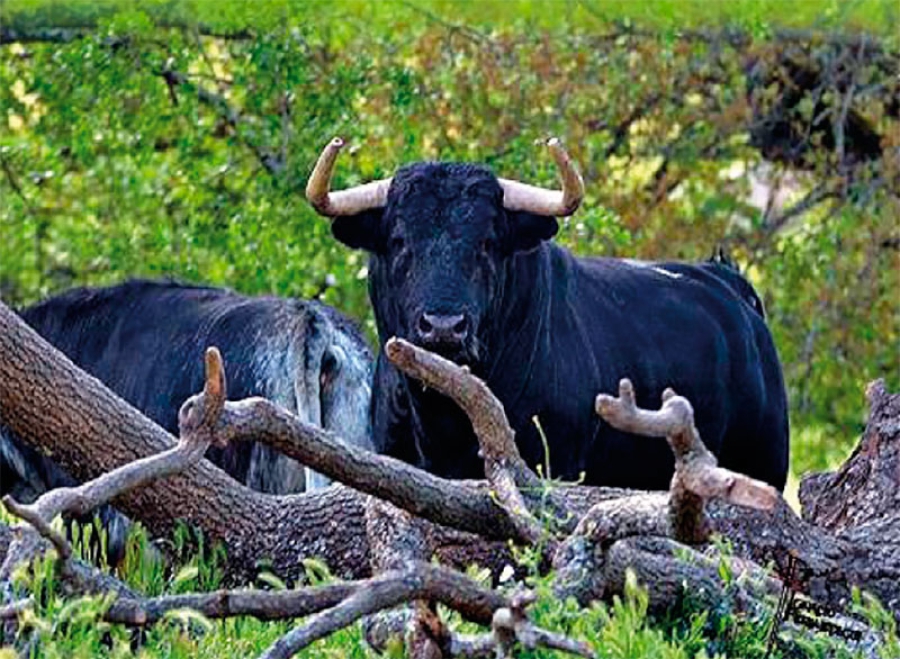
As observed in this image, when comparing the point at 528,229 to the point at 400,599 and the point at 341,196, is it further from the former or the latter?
the point at 400,599

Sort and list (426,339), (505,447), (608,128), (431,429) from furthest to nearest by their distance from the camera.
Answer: (608,128) < (431,429) < (426,339) < (505,447)

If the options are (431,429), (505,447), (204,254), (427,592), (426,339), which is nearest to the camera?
(427,592)

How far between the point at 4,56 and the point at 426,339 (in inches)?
272

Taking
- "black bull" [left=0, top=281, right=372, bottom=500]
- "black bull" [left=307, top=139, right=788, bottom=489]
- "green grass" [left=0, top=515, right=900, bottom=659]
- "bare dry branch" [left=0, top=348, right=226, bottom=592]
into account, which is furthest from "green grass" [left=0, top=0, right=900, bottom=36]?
"bare dry branch" [left=0, top=348, right=226, bottom=592]

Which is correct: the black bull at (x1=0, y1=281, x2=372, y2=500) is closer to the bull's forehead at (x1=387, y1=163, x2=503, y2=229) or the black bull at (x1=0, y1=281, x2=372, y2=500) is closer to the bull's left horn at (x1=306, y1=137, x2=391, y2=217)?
the bull's left horn at (x1=306, y1=137, x2=391, y2=217)

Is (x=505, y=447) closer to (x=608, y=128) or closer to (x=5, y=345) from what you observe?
(x=5, y=345)

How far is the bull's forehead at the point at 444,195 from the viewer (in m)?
8.82

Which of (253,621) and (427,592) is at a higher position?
(427,592)

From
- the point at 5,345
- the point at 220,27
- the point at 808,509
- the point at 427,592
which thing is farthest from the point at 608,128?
the point at 427,592

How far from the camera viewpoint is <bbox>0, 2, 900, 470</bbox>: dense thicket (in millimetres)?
13789

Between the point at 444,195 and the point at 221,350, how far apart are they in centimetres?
107

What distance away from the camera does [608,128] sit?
16625 mm

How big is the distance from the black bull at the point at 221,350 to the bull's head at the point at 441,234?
314mm

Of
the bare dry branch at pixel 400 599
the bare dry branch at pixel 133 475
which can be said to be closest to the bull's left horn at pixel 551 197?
the bare dry branch at pixel 133 475
